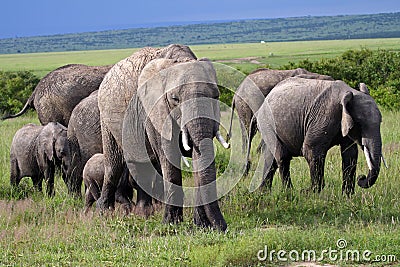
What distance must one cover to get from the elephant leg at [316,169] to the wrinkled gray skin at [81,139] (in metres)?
2.90

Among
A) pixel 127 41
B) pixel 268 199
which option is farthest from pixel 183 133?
pixel 127 41

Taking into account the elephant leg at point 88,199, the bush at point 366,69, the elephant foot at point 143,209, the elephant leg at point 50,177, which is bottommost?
the elephant foot at point 143,209

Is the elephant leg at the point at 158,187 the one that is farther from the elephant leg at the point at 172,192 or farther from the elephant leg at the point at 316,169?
the elephant leg at the point at 316,169

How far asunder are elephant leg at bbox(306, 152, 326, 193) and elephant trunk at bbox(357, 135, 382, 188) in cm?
73

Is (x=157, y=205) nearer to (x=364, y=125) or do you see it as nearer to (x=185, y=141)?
(x=185, y=141)

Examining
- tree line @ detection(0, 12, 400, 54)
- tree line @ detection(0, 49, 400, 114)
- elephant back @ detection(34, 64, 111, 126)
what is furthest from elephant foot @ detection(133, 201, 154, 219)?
tree line @ detection(0, 12, 400, 54)

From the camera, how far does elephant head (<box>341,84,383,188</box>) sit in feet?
29.9

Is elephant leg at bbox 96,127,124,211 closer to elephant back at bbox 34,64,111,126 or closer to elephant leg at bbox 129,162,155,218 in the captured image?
elephant leg at bbox 129,162,155,218

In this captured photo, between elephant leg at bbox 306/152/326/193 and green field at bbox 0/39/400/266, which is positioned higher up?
elephant leg at bbox 306/152/326/193

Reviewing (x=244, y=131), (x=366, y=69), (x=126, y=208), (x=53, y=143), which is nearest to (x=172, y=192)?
(x=126, y=208)

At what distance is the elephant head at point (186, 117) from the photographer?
730 centimetres

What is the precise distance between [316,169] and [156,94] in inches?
109

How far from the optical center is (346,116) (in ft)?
30.5

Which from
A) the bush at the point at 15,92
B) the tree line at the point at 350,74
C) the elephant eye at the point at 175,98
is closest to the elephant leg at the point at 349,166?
the elephant eye at the point at 175,98
